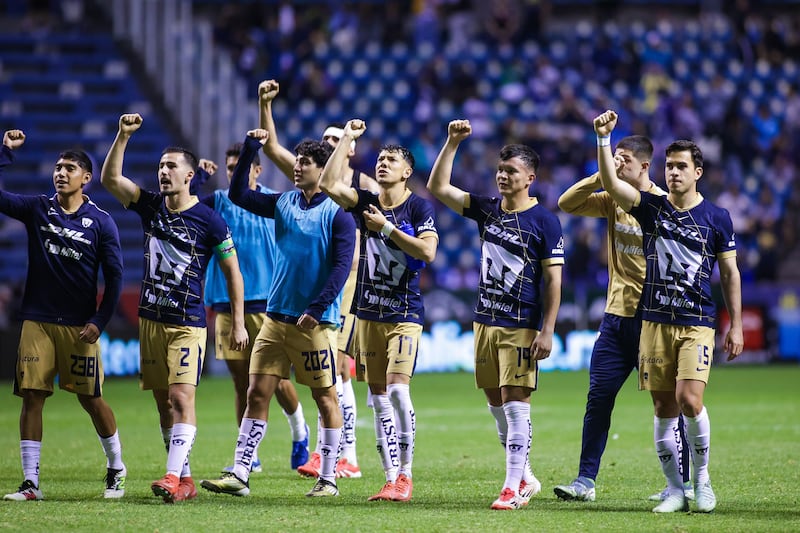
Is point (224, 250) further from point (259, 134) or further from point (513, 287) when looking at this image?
point (513, 287)

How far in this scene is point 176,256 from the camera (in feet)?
28.8

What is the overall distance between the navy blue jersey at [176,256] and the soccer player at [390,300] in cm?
94

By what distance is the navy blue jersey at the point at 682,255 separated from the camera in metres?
8.30

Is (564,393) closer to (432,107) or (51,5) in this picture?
(432,107)

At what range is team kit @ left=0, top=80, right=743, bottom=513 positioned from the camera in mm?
8391

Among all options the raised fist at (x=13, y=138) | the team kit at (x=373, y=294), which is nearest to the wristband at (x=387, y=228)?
the team kit at (x=373, y=294)

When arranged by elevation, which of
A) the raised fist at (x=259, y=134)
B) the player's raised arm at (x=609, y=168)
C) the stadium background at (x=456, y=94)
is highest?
the stadium background at (x=456, y=94)

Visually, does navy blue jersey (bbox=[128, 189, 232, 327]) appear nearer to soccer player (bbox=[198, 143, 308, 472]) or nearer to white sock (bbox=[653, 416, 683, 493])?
soccer player (bbox=[198, 143, 308, 472])

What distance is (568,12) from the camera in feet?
111

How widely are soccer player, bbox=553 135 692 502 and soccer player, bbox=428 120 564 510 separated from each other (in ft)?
1.52

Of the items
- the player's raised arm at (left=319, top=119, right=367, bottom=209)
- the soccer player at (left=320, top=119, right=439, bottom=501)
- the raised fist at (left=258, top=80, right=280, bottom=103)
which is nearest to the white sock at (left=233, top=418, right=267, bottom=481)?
the soccer player at (left=320, top=119, right=439, bottom=501)

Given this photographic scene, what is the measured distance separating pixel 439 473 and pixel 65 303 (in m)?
3.60

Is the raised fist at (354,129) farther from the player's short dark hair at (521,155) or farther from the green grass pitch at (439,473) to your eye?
the green grass pitch at (439,473)

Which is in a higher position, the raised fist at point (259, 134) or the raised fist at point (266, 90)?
the raised fist at point (266, 90)
